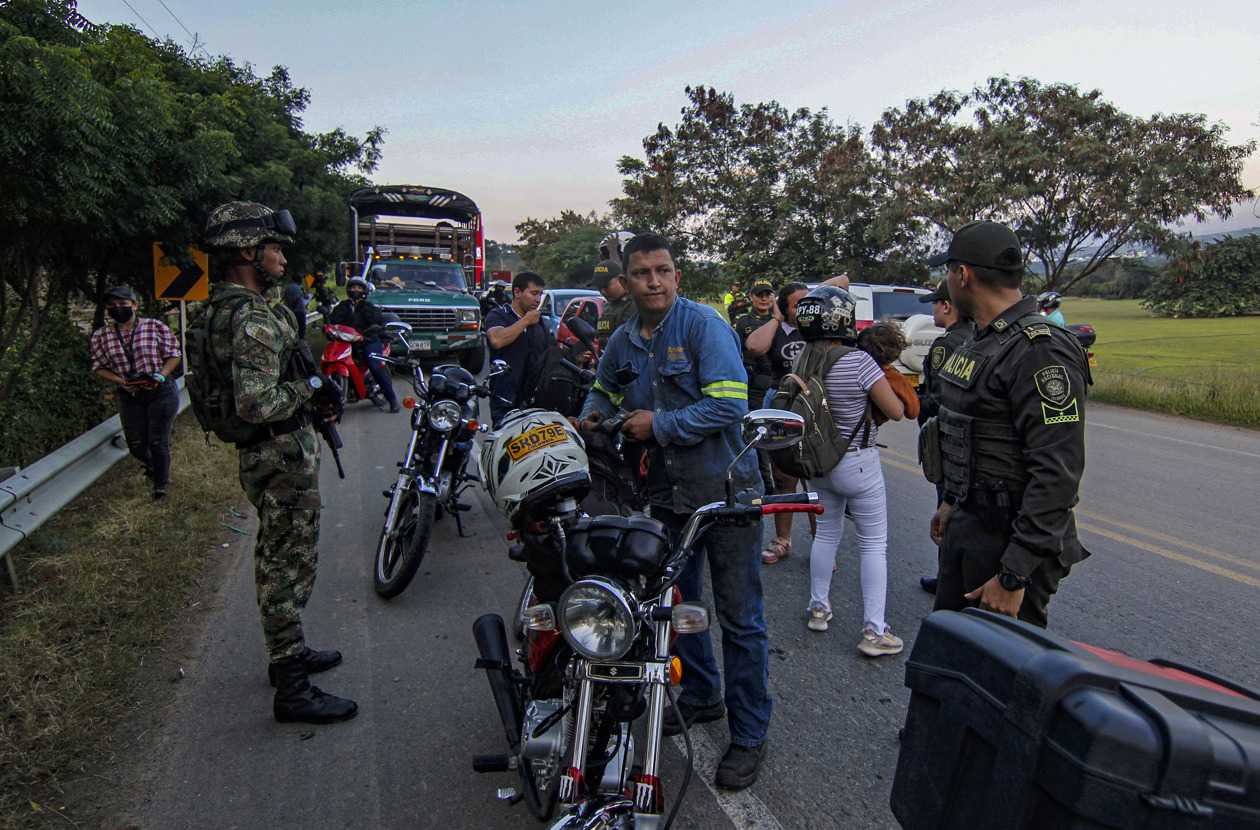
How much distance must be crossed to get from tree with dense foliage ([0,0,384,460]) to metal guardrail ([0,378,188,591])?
197 centimetres

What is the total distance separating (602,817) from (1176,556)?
5074 mm

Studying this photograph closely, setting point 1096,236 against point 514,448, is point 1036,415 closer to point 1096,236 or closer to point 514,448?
point 514,448

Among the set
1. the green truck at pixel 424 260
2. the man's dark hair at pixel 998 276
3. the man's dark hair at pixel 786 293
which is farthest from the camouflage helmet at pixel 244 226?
the green truck at pixel 424 260

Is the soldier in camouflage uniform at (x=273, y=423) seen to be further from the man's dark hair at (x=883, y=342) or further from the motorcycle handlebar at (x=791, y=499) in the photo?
the man's dark hair at (x=883, y=342)

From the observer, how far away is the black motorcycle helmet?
391cm

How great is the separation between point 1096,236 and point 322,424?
66.8 ft

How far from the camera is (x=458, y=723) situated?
134 inches

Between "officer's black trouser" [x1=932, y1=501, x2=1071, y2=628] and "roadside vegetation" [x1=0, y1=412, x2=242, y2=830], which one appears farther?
"roadside vegetation" [x1=0, y1=412, x2=242, y2=830]

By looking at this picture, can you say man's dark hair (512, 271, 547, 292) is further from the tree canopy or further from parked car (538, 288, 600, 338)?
parked car (538, 288, 600, 338)

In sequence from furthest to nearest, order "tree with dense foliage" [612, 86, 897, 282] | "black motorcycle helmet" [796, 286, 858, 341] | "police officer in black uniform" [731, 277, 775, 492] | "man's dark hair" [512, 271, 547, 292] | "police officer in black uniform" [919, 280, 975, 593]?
"tree with dense foliage" [612, 86, 897, 282]
"police officer in black uniform" [731, 277, 775, 492]
"man's dark hair" [512, 271, 547, 292]
"police officer in black uniform" [919, 280, 975, 593]
"black motorcycle helmet" [796, 286, 858, 341]

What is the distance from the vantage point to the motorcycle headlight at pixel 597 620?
2.08 meters

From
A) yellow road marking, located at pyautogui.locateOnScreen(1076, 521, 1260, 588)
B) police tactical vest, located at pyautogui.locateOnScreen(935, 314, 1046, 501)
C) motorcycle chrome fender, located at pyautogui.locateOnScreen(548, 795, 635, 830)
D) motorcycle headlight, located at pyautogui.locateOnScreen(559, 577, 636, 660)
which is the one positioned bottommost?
yellow road marking, located at pyautogui.locateOnScreen(1076, 521, 1260, 588)

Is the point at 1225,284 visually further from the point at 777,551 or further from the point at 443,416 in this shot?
the point at 443,416

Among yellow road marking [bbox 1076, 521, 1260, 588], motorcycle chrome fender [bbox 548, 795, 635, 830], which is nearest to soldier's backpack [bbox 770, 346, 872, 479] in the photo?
motorcycle chrome fender [bbox 548, 795, 635, 830]
